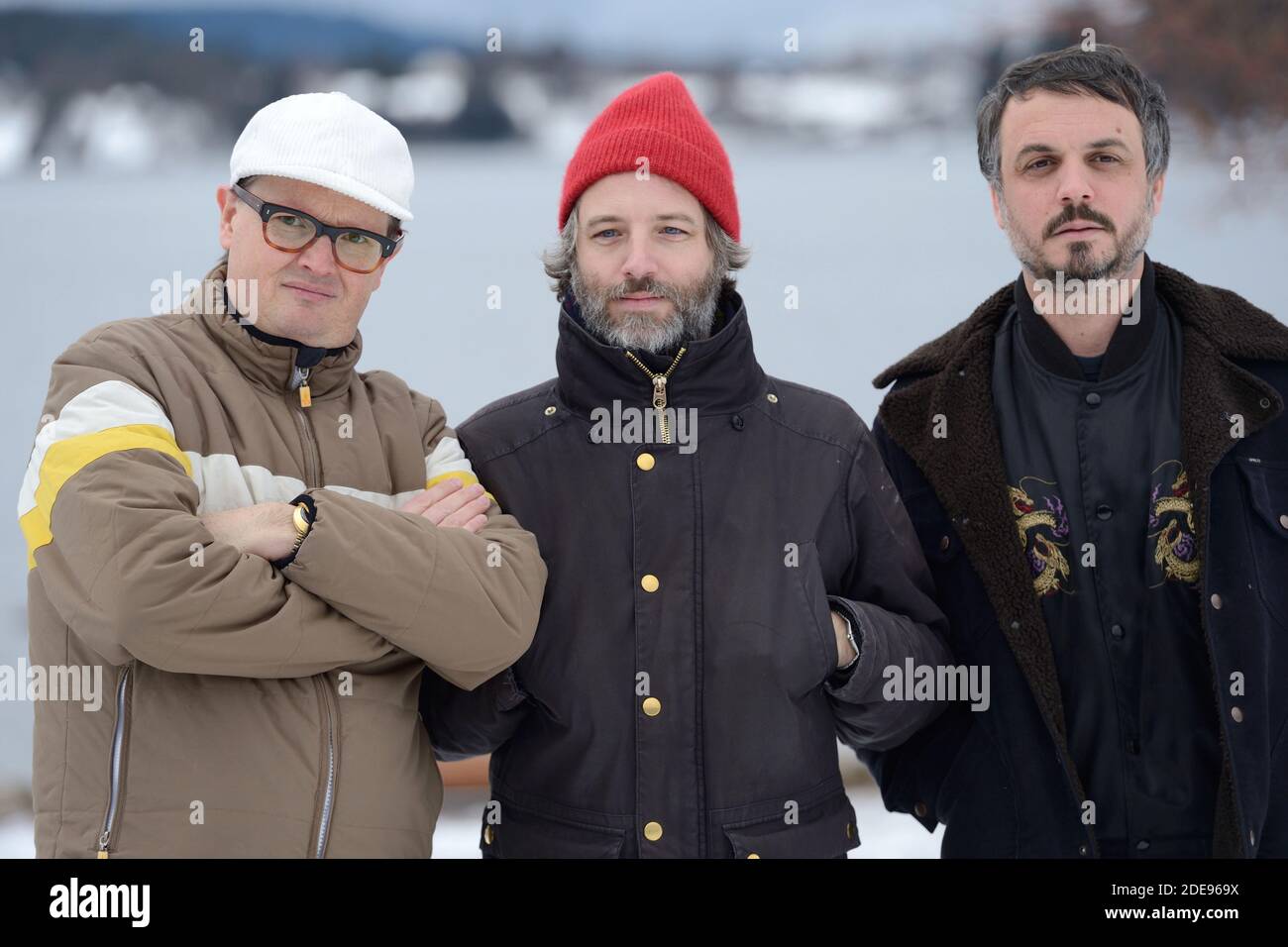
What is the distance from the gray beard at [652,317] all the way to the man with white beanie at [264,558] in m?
0.38

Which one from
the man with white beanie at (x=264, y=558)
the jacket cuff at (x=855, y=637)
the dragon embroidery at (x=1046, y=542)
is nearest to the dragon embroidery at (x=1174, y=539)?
the dragon embroidery at (x=1046, y=542)

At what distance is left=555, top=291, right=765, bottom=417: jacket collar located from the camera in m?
2.13

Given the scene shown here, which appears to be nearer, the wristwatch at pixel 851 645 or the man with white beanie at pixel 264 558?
the man with white beanie at pixel 264 558

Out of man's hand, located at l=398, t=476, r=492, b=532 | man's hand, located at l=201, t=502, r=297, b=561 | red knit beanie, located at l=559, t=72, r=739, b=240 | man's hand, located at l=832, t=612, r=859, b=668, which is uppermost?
red knit beanie, located at l=559, t=72, r=739, b=240

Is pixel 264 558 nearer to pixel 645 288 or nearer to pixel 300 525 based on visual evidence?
pixel 300 525

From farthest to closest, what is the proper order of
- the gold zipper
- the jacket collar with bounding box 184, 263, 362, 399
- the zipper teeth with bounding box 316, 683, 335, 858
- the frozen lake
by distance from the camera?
1. the frozen lake
2. the gold zipper
3. the jacket collar with bounding box 184, 263, 362, 399
4. the zipper teeth with bounding box 316, 683, 335, 858

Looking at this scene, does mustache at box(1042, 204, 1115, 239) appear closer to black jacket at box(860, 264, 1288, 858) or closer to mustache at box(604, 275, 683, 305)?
black jacket at box(860, 264, 1288, 858)

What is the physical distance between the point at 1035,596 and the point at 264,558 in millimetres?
1378

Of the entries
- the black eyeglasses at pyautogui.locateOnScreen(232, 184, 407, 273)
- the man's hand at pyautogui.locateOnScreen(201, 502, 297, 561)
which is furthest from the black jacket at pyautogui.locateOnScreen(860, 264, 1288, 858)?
the man's hand at pyautogui.locateOnScreen(201, 502, 297, 561)

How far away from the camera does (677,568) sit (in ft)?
6.84

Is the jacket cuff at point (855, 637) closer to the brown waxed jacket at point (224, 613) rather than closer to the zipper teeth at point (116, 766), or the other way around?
the brown waxed jacket at point (224, 613)

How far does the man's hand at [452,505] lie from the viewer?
1910 mm
